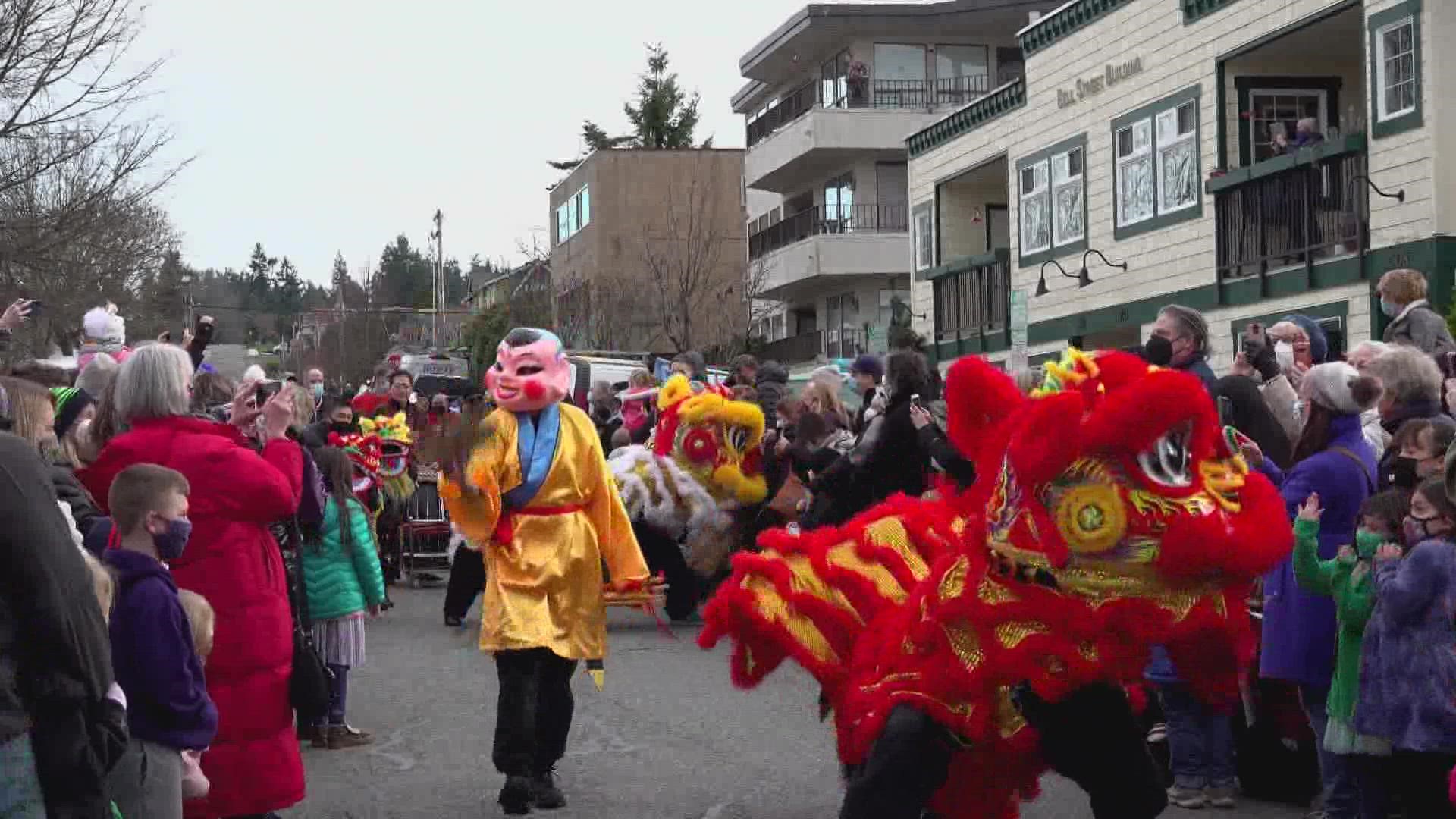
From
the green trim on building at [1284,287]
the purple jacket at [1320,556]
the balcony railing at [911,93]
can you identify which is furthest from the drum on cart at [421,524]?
the balcony railing at [911,93]

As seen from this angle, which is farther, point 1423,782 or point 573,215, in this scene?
point 573,215

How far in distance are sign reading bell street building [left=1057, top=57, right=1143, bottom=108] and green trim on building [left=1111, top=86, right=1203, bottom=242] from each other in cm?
50

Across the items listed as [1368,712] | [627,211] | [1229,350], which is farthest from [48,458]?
[627,211]

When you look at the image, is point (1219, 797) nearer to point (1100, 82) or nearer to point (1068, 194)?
point (1100, 82)

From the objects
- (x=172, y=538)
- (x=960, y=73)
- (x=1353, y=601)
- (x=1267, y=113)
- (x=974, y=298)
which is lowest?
(x=1353, y=601)

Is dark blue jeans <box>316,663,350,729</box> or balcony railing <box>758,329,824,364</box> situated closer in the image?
dark blue jeans <box>316,663,350,729</box>

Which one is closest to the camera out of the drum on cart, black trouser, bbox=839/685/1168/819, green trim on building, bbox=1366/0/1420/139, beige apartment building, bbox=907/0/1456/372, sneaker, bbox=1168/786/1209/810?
black trouser, bbox=839/685/1168/819

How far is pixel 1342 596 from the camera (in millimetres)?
7090

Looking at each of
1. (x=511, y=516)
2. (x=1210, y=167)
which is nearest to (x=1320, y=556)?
(x=511, y=516)

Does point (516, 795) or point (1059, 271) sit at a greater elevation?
point (1059, 271)

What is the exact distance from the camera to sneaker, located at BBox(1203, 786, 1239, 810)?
8.08m

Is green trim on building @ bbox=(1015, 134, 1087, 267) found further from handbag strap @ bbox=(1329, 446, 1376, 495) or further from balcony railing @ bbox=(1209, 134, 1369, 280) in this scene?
handbag strap @ bbox=(1329, 446, 1376, 495)

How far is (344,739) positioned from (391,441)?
22.9 feet

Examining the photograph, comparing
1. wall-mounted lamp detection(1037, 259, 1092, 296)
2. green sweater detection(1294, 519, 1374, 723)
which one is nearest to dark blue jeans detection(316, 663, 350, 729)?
green sweater detection(1294, 519, 1374, 723)
